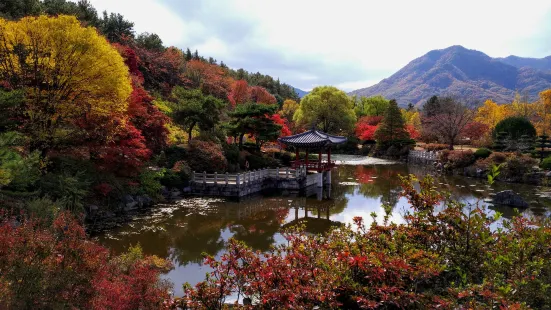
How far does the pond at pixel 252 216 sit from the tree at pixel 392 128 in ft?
56.2

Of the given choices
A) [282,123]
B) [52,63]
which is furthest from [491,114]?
[52,63]

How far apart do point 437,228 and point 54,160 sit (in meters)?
12.4

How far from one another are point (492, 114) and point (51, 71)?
5264 cm

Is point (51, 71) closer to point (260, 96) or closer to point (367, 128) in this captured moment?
point (260, 96)

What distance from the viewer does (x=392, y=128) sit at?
40.2 meters

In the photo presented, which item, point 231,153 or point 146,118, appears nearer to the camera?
point 146,118

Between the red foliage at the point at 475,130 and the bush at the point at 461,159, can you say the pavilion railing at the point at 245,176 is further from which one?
the red foliage at the point at 475,130

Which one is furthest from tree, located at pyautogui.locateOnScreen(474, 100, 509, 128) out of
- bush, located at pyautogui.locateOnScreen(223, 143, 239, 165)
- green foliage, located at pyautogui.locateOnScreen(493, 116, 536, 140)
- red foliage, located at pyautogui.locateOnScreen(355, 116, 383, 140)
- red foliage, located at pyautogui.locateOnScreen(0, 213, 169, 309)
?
red foliage, located at pyautogui.locateOnScreen(0, 213, 169, 309)

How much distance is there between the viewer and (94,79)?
485 inches

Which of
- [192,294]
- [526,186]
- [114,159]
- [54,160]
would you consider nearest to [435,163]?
[526,186]

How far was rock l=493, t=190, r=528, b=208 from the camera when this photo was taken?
1606 centimetres

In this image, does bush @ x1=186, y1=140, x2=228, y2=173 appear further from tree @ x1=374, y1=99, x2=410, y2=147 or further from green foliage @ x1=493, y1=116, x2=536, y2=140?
green foliage @ x1=493, y1=116, x2=536, y2=140

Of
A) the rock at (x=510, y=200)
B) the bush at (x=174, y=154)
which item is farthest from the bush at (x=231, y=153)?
the rock at (x=510, y=200)

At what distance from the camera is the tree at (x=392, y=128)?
39.8m
